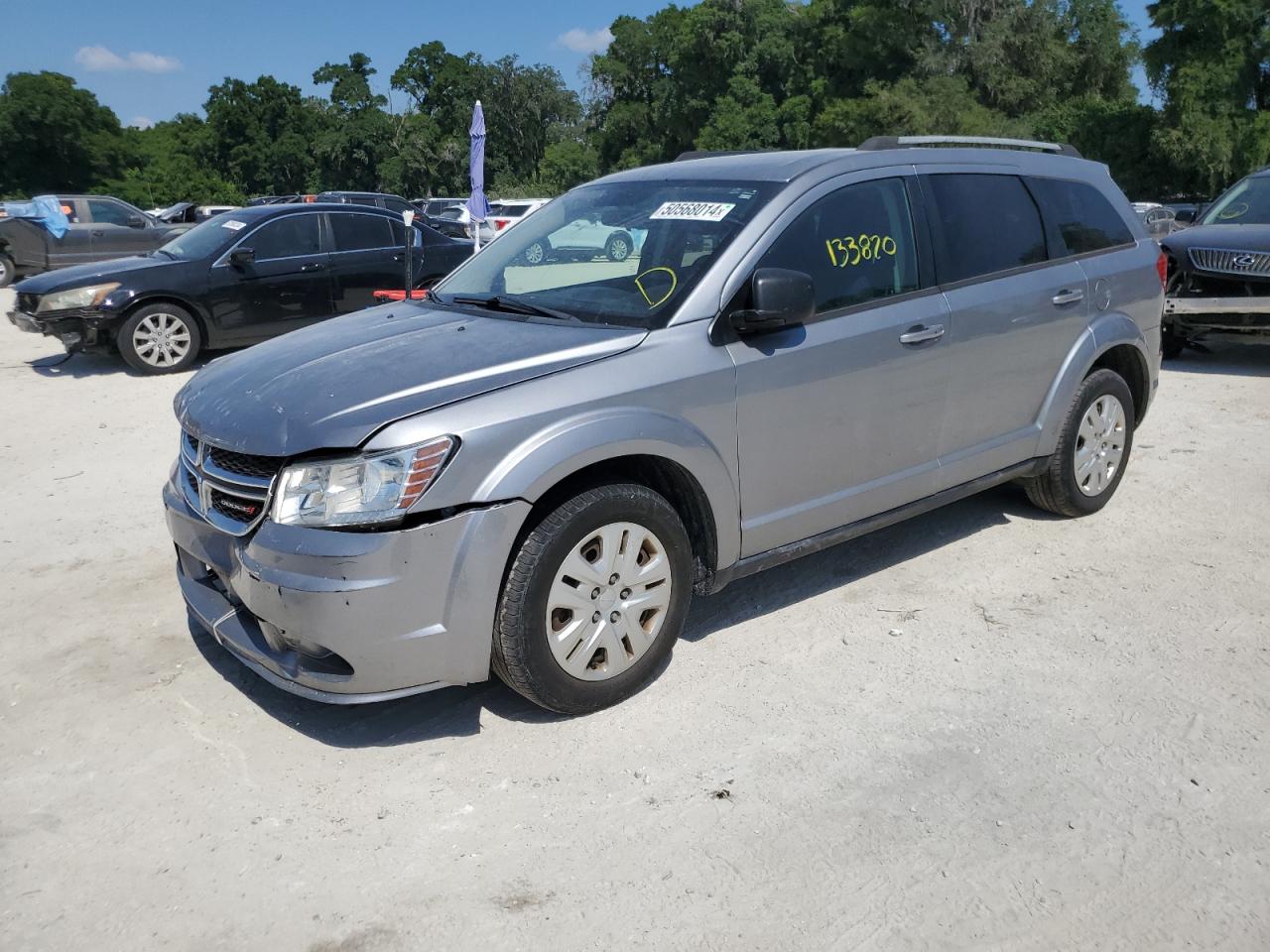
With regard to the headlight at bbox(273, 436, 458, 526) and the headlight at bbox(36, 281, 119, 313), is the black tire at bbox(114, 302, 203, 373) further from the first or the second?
the headlight at bbox(273, 436, 458, 526)

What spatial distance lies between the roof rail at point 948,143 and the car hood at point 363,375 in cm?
169

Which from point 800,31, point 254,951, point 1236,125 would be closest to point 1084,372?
point 254,951

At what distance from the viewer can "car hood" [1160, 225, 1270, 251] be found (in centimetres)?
922

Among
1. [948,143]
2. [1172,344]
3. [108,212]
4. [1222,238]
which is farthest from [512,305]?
[108,212]

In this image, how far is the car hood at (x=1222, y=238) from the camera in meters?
9.22

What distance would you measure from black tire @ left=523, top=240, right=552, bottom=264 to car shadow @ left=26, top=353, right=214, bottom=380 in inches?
276

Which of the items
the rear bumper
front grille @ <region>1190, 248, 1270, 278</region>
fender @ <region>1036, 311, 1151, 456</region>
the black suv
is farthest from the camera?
the black suv

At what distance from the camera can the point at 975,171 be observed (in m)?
4.87

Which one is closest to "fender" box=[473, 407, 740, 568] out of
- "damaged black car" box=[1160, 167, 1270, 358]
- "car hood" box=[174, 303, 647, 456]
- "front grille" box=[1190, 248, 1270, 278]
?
"car hood" box=[174, 303, 647, 456]

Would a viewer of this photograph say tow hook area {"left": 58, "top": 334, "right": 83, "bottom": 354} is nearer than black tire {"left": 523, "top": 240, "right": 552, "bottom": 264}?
No

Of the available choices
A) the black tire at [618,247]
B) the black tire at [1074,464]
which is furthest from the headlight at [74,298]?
the black tire at [1074,464]

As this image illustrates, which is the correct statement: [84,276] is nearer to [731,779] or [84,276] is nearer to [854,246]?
[854,246]

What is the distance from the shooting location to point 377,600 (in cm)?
320

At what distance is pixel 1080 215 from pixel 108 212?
17758mm
